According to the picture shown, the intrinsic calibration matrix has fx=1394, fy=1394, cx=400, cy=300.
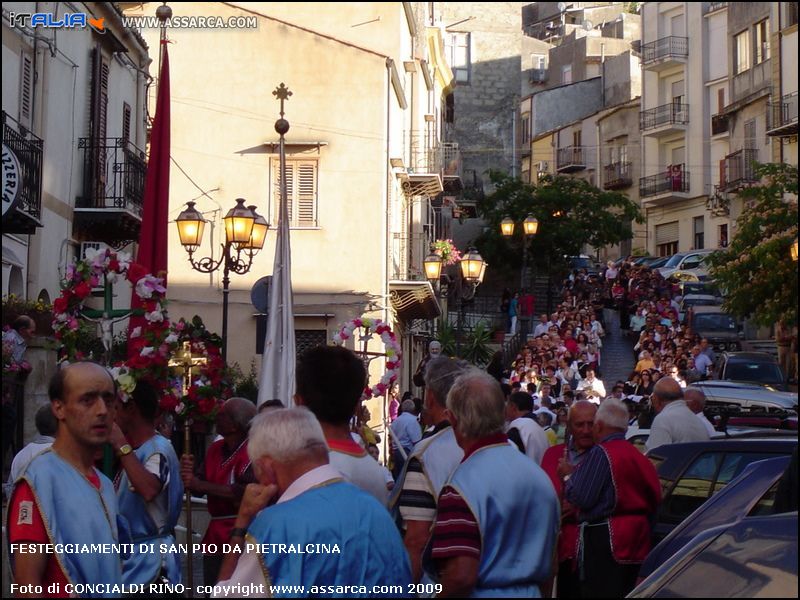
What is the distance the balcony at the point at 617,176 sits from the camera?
65938 mm

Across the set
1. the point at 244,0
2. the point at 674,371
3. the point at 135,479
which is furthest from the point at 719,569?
the point at 244,0

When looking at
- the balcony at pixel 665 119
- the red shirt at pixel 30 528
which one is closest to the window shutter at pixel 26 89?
the red shirt at pixel 30 528

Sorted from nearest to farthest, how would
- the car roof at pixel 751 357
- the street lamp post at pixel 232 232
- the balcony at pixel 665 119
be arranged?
1. the street lamp post at pixel 232 232
2. the car roof at pixel 751 357
3. the balcony at pixel 665 119

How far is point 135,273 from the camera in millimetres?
8398

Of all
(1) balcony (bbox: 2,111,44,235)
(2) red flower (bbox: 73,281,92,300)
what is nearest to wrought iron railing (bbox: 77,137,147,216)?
(1) balcony (bbox: 2,111,44,235)

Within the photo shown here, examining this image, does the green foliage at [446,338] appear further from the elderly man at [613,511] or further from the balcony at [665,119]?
the elderly man at [613,511]

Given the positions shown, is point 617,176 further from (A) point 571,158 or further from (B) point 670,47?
(B) point 670,47

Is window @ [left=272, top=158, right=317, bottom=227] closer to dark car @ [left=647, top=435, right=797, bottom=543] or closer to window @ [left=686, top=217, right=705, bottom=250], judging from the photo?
dark car @ [left=647, top=435, right=797, bottom=543]

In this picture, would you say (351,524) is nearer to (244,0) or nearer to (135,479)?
(135,479)

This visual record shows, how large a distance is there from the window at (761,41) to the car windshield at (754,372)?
27972mm

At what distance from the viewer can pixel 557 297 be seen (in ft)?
168

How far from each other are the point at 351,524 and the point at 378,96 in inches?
1045

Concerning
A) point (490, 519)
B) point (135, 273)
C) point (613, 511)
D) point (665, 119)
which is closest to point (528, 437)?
point (613, 511)

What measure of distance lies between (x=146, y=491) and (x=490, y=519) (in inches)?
68.1
